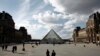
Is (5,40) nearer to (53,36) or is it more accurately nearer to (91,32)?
(53,36)

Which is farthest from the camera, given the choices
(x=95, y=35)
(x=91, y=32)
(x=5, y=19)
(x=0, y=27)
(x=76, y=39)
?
(x=76, y=39)

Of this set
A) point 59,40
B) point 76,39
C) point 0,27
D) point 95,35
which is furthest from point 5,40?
point 76,39

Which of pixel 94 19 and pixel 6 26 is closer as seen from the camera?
pixel 6 26

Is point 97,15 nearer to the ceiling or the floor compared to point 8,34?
nearer to the ceiling

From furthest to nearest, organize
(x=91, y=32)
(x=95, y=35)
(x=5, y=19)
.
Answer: (x=91, y=32)
(x=95, y=35)
(x=5, y=19)

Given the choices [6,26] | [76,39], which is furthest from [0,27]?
[76,39]

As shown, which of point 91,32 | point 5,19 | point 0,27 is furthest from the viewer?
point 91,32

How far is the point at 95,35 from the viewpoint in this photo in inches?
5138

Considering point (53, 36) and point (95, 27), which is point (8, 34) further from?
point (95, 27)

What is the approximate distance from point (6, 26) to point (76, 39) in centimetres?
8971

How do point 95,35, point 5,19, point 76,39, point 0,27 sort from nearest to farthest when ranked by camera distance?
point 0,27, point 5,19, point 95,35, point 76,39

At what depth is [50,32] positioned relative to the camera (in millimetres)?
Result: 147625

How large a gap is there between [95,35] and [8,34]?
49.0 metres

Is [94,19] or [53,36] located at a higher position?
[94,19]
